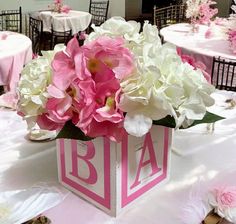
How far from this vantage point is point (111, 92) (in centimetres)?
75

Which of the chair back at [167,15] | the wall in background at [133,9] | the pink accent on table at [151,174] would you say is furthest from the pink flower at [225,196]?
the wall in background at [133,9]

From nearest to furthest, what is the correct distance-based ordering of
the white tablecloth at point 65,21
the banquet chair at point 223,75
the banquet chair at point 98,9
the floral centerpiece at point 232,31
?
the banquet chair at point 223,75 < the floral centerpiece at point 232,31 < the white tablecloth at point 65,21 < the banquet chair at point 98,9

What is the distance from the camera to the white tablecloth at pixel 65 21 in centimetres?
553

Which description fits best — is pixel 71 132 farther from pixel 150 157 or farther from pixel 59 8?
pixel 59 8

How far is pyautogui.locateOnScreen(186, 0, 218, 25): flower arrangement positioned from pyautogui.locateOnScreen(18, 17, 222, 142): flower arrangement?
9.61 ft

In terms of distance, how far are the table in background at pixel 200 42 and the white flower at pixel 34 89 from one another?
74.8 inches

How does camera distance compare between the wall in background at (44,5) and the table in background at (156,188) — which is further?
the wall in background at (44,5)

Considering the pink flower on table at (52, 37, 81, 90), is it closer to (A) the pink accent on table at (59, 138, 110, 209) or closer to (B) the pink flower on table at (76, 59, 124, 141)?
(B) the pink flower on table at (76, 59, 124, 141)

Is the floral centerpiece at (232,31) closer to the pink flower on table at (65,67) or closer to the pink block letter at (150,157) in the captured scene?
the pink block letter at (150,157)

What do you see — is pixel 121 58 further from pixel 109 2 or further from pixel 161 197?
pixel 109 2

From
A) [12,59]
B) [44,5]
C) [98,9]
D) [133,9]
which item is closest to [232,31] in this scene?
[12,59]

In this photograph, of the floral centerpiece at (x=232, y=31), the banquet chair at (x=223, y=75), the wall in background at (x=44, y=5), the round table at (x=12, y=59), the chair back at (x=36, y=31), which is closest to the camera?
the banquet chair at (x=223, y=75)

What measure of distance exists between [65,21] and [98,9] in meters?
1.83

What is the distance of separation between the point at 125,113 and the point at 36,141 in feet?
1.79
